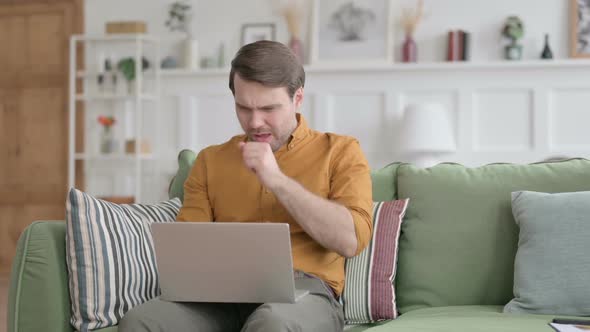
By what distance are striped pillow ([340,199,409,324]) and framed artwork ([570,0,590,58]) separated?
3.58 meters

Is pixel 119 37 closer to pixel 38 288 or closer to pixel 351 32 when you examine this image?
pixel 351 32

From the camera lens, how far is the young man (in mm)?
2062

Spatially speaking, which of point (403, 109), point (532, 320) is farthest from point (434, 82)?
point (532, 320)

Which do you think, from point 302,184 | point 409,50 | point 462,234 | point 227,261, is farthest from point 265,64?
point 409,50

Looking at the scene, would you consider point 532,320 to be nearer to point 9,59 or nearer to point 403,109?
point 403,109

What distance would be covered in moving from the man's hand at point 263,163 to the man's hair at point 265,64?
231mm

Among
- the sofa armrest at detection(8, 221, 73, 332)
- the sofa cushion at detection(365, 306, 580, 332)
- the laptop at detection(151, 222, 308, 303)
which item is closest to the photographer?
the laptop at detection(151, 222, 308, 303)

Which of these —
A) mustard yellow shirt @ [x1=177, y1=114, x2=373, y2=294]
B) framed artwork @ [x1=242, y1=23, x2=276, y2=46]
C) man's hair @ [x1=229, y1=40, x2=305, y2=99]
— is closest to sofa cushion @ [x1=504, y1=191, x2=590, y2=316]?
mustard yellow shirt @ [x1=177, y1=114, x2=373, y2=294]

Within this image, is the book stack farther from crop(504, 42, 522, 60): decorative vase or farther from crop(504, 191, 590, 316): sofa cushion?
crop(504, 191, 590, 316): sofa cushion

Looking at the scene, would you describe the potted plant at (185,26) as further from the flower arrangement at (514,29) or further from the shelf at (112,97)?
the flower arrangement at (514,29)

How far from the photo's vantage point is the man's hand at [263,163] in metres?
2.10

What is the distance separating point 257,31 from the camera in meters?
6.07

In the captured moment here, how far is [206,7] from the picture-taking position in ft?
20.3

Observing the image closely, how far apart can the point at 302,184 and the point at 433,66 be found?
3.60m
